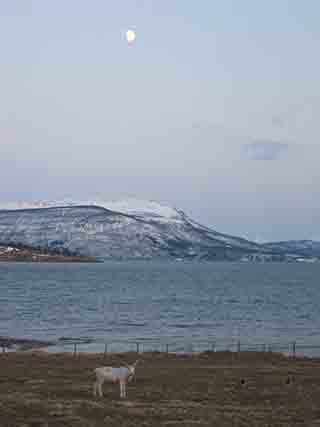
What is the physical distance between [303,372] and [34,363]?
711 inches

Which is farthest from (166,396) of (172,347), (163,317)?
(163,317)

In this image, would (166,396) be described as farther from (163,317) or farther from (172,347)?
(163,317)

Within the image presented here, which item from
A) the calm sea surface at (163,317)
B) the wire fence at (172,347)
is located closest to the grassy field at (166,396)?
the wire fence at (172,347)

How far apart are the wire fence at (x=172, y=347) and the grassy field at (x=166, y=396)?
15217 millimetres

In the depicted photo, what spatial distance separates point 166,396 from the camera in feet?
101

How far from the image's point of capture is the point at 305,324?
334 feet

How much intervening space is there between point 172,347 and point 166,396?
3952 centimetres

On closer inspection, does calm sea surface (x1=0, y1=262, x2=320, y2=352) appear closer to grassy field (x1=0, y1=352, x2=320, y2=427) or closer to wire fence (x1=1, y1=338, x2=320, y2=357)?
wire fence (x1=1, y1=338, x2=320, y2=357)

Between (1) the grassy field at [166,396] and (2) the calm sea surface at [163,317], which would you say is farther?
(2) the calm sea surface at [163,317]

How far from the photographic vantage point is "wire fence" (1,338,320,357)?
65.0 metres

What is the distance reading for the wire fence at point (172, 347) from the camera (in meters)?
65.0

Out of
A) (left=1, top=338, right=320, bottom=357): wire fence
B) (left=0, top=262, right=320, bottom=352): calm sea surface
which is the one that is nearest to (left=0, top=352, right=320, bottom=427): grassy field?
(left=1, top=338, right=320, bottom=357): wire fence

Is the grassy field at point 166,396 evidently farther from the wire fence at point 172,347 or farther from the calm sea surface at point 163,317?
the calm sea surface at point 163,317

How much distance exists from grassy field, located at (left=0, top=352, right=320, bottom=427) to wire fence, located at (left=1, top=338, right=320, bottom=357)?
599 inches
